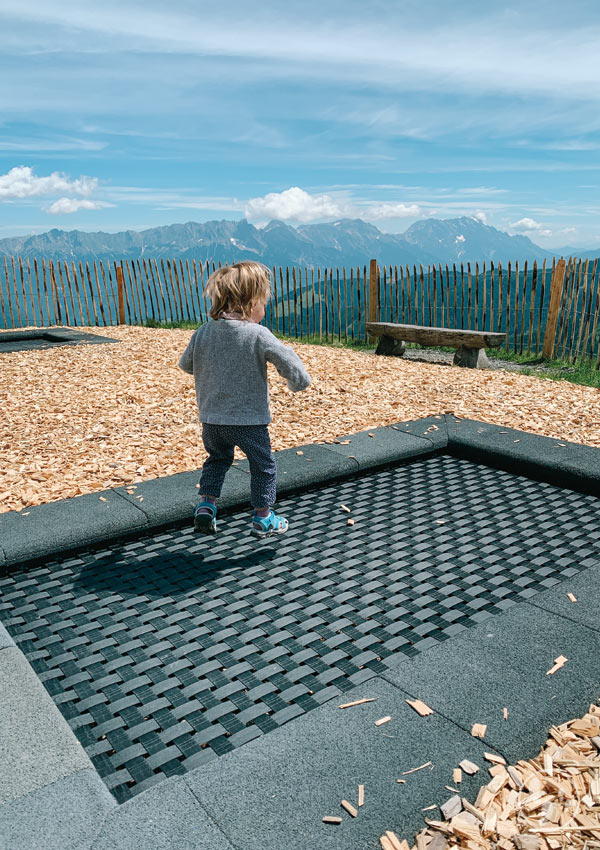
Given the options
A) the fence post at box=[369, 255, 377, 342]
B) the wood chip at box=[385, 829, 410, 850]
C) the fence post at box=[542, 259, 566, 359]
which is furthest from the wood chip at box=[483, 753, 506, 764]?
the fence post at box=[369, 255, 377, 342]

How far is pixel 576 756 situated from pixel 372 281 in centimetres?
1083

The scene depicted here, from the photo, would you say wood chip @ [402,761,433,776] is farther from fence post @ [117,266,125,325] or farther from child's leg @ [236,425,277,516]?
fence post @ [117,266,125,325]

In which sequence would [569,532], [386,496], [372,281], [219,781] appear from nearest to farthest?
[219,781]
[569,532]
[386,496]
[372,281]

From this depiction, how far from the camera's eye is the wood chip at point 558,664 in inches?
81.3

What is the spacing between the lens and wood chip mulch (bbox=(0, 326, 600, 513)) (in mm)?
4238

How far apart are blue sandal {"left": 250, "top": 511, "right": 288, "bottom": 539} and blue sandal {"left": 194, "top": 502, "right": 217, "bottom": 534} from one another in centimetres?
20

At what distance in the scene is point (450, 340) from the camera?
29.9 ft

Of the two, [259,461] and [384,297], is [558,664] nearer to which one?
[259,461]

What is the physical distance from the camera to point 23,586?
2.75 meters

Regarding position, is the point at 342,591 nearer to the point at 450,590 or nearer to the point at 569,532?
the point at 450,590

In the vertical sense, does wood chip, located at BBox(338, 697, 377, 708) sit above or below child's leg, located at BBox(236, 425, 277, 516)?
below

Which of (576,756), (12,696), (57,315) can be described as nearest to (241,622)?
(12,696)

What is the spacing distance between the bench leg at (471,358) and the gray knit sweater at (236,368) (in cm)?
657

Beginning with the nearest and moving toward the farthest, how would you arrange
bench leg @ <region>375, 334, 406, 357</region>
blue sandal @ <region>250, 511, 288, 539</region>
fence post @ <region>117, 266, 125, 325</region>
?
blue sandal @ <region>250, 511, 288, 539</region>
bench leg @ <region>375, 334, 406, 357</region>
fence post @ <region>117, 266, 125, 325</region>
